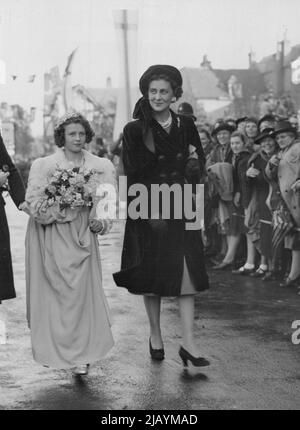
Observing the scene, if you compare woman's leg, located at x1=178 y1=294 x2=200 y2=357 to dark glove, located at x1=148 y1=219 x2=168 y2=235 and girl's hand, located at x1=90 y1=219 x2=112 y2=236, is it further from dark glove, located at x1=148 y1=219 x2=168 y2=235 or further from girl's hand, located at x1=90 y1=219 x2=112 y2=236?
girl's hand, located at x1=90 y1=219 x2=112 y2=236

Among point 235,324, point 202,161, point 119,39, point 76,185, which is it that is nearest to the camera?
point 76,185

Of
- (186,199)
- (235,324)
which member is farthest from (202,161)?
(235,324)

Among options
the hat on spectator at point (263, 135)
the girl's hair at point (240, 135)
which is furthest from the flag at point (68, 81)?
the hat on spectator at point (263, 135)

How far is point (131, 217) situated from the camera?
→ 5695mm

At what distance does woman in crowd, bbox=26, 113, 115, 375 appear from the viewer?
5199 millimetres

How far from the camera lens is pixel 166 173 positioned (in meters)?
5.51

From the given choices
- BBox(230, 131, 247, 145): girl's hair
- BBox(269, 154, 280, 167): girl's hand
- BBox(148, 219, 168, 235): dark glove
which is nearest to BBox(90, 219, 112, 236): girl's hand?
BBox(148, 219, 168, 235): dark glove

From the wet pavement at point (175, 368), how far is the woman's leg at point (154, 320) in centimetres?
13

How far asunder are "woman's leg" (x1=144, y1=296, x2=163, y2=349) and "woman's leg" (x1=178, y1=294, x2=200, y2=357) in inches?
10.8

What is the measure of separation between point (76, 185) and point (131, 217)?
2.03 ft

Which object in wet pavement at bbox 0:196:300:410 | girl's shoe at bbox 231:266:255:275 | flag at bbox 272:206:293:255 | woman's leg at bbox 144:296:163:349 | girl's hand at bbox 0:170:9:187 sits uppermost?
girl's hand at bbox 0:170:9:187
